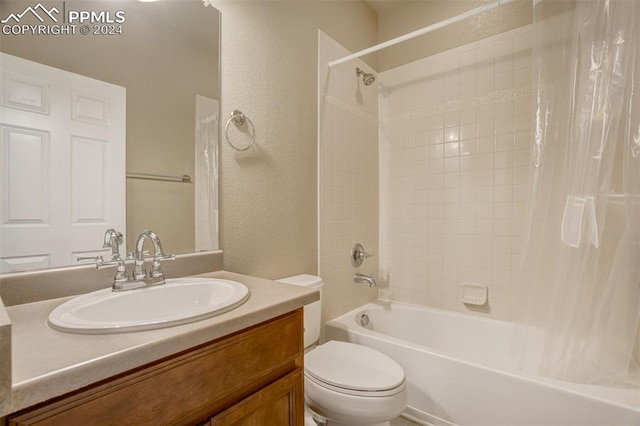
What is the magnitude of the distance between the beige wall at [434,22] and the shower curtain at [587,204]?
0.60 meters

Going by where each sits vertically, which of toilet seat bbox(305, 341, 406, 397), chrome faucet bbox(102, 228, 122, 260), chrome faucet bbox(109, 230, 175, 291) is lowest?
toilet seat bbox(305, 341, 406, 397)

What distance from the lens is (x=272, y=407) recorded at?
32.9 inches

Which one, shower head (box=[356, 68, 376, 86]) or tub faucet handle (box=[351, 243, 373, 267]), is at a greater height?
shower head (box=[356, 68, 376, 86])

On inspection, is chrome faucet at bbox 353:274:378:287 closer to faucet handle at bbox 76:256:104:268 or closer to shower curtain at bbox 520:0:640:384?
shower curtain at bbox 520:0:640:384

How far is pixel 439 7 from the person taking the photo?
215cm

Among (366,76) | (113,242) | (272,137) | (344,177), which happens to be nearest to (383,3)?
(366,76)

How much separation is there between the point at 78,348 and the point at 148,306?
408 mm

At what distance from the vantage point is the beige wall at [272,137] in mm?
1362

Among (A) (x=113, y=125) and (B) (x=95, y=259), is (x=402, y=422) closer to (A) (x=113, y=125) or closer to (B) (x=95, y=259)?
(B) (x=95, y=259)

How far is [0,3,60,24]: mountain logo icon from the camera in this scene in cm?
84

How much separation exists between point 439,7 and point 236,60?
166 cm

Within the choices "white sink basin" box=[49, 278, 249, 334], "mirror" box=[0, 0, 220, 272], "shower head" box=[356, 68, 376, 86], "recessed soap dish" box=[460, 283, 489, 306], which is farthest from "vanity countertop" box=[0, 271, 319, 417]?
"shower head" box=[356, 68, 376, 86]

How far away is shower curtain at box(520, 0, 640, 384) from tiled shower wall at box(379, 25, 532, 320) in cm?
55

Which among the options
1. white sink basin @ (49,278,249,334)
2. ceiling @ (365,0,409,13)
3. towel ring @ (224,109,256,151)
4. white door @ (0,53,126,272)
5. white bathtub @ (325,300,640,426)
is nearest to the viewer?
white sink basin @ (49,278,249,334)
